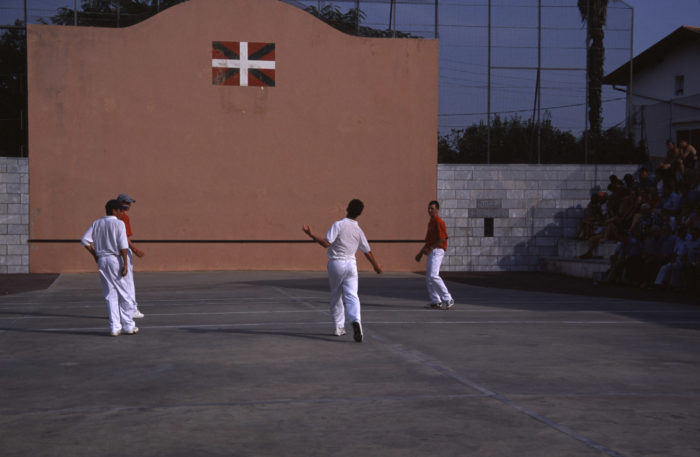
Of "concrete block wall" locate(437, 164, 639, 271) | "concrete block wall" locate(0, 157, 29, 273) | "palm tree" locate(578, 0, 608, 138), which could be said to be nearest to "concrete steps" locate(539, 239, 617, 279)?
"concrete block wall" locate(437, 164, 639, 271)

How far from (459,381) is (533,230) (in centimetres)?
1918

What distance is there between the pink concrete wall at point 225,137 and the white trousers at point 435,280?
10155mm

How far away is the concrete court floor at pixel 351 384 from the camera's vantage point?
224 inches

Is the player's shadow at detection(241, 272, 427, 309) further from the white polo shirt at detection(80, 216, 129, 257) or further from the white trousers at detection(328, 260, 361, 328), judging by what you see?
the white polo shirt at detection(80, 216, 129, 257)

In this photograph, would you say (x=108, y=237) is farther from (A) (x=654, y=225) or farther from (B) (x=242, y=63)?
(A) (x=654, y=225)

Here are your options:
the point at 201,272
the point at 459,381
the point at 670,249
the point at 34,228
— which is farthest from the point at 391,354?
the point at 34,228

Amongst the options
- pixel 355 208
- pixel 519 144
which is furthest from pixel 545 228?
pixel 355 208

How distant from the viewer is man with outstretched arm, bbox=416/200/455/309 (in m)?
14.6

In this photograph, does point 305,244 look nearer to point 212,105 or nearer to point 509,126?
point 212,105

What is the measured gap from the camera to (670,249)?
20109 mm

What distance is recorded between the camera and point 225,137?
79.9ft

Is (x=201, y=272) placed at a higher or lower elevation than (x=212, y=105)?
lower

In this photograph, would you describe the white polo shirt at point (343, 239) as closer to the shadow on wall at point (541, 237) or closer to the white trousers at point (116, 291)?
the white trousers at point (116, 291)

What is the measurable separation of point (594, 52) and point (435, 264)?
48.4 ft
